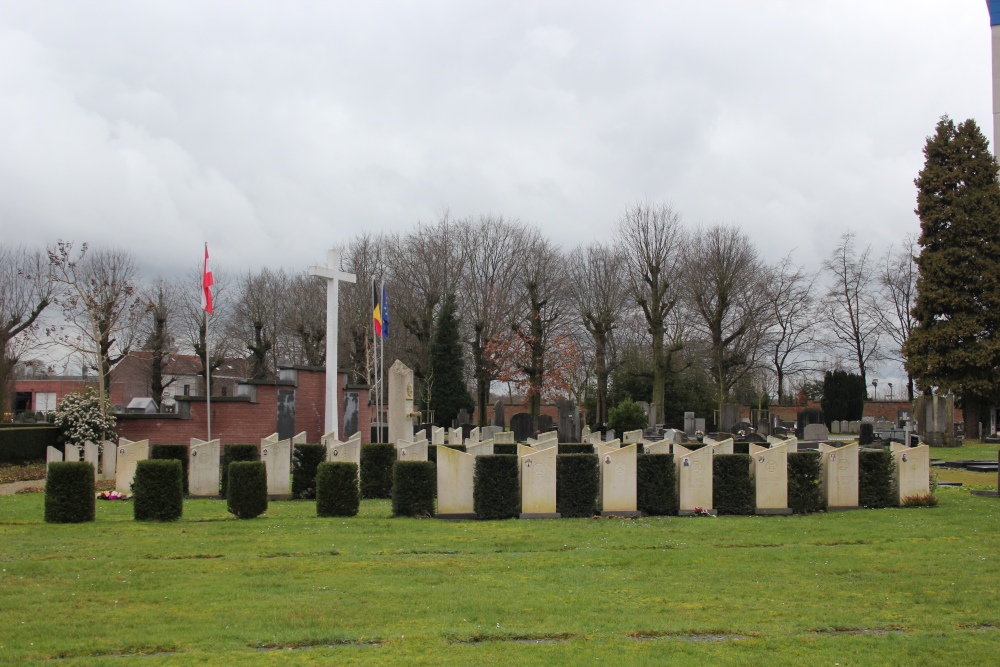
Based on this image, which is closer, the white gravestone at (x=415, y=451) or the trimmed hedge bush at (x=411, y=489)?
the trimmed hedge bush at (x=411, y=489)

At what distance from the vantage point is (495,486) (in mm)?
13133

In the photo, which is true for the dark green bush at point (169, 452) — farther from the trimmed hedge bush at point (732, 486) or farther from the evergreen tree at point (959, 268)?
the evergreen tree at point (959, 268)

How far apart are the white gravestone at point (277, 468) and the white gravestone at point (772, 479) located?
830 centimetres

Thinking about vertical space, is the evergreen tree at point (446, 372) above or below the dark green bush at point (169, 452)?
above

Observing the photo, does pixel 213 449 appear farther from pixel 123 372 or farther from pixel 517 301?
pixel 123 372

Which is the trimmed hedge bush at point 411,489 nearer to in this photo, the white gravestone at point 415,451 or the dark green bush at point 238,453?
the white gravestone at point 415,451

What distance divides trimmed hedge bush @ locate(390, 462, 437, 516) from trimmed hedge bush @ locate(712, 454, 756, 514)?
453 cm

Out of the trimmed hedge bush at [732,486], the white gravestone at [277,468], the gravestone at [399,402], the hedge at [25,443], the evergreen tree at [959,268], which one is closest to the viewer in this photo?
the trimmed hedge bush at [732,486]

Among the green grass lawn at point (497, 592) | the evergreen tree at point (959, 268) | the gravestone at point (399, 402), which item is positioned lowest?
the green grass lawn at point (497, 592)

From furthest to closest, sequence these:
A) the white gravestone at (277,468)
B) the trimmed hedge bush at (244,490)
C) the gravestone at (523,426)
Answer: the gravestone at (523,426) → the white gravestone at (277,468) → the trimmed hedge bush at (244,490)

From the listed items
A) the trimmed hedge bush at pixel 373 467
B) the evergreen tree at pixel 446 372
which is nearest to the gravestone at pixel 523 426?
the evergreen tree at pixel 446 372

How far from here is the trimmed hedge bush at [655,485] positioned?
13664 millimetres

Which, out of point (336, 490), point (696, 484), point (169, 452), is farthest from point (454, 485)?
point (169, 452)

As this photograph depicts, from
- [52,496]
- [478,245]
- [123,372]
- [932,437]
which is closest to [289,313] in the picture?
[478,245]
